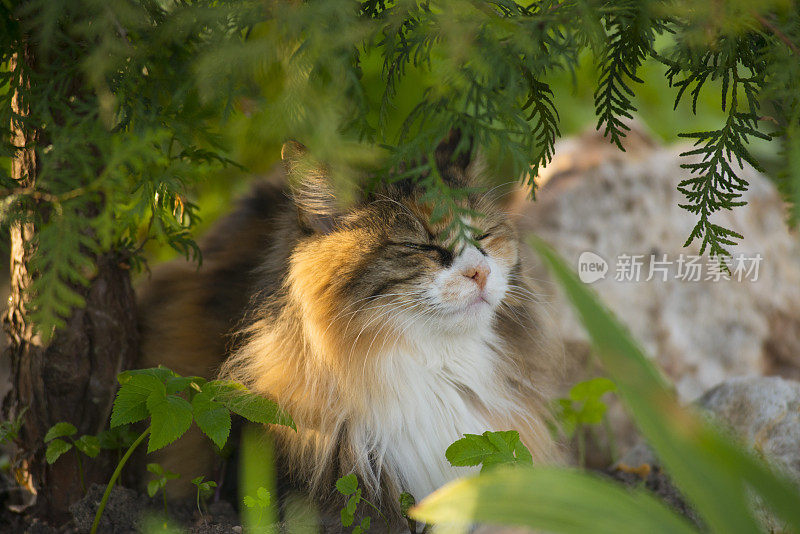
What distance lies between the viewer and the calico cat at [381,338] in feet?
4.89

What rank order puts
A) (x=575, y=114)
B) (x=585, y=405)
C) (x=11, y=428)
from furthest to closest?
(x=575, y=114) → (x=585, y=405) → (x=11, y=428)

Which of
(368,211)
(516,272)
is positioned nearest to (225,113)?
(368,211)

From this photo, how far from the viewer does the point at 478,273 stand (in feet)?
4.76

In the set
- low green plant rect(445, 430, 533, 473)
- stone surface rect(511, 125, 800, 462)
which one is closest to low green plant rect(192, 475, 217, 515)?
low green plant rect(445, 430, 533, 473)

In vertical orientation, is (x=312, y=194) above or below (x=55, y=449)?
above

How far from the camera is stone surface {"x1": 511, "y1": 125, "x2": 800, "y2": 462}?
2.77 m

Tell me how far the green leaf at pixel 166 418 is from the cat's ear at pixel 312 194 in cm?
50

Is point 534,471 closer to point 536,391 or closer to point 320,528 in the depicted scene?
point 320,528

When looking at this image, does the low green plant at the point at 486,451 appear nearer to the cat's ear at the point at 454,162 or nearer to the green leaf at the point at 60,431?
the cat's ear at the point at 454,162

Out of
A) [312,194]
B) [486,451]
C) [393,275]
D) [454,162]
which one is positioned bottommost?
[486,451]

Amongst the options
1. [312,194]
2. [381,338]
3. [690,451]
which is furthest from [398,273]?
[690,451]

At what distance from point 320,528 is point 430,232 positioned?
0.70 m

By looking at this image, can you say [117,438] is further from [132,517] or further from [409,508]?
[409,508]

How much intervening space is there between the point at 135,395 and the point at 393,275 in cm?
59
